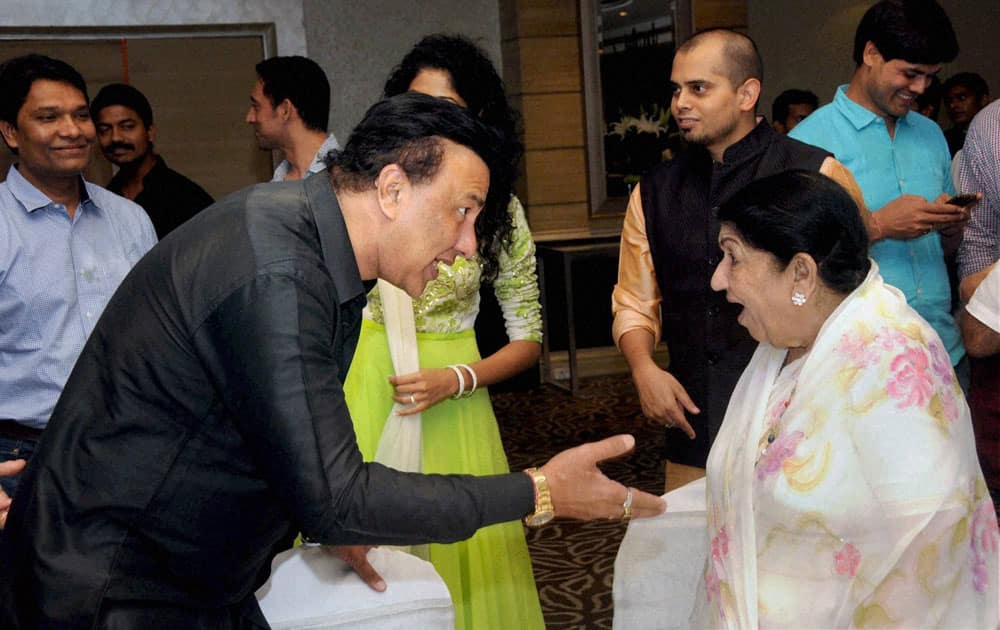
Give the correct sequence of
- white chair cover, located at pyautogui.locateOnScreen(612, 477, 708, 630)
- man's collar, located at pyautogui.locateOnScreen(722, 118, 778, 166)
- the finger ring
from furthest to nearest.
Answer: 1. man's collar, located at pyautogui.locateOnScreen(722, 118, 778, 166)
2. white chair cover, located at pyautogui.locateOnScreen(612, 477, 708, 630)
3. the finger ring

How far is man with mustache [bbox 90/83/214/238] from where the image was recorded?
418cm

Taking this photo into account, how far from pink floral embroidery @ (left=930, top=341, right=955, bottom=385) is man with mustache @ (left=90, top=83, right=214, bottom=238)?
9.95 feet

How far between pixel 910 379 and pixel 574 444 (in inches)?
150

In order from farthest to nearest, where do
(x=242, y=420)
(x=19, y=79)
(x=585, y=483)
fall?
1. (x=19, y=79)
2. (x=585, y=483)
3. (x=242, y=420)

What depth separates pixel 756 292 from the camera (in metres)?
1.93

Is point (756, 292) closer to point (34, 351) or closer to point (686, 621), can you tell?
point (686, 621)

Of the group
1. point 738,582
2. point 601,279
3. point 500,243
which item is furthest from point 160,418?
point 601,279

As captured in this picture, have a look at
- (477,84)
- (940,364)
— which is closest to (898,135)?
(477,84)

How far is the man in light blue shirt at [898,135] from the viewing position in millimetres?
2861

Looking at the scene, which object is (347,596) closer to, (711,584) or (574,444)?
(711,584)

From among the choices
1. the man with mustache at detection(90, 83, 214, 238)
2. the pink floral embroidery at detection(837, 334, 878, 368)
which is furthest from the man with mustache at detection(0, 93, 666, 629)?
the man with mustache at detection(90, 83, 214, 238)

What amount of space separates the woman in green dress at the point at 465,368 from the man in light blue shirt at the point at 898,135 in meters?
0.96

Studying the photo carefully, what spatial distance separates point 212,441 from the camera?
138 centimetres

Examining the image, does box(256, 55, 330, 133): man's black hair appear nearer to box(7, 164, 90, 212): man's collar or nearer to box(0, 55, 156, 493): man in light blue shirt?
box(0, 55, 156, 493): man in light blue shirt
